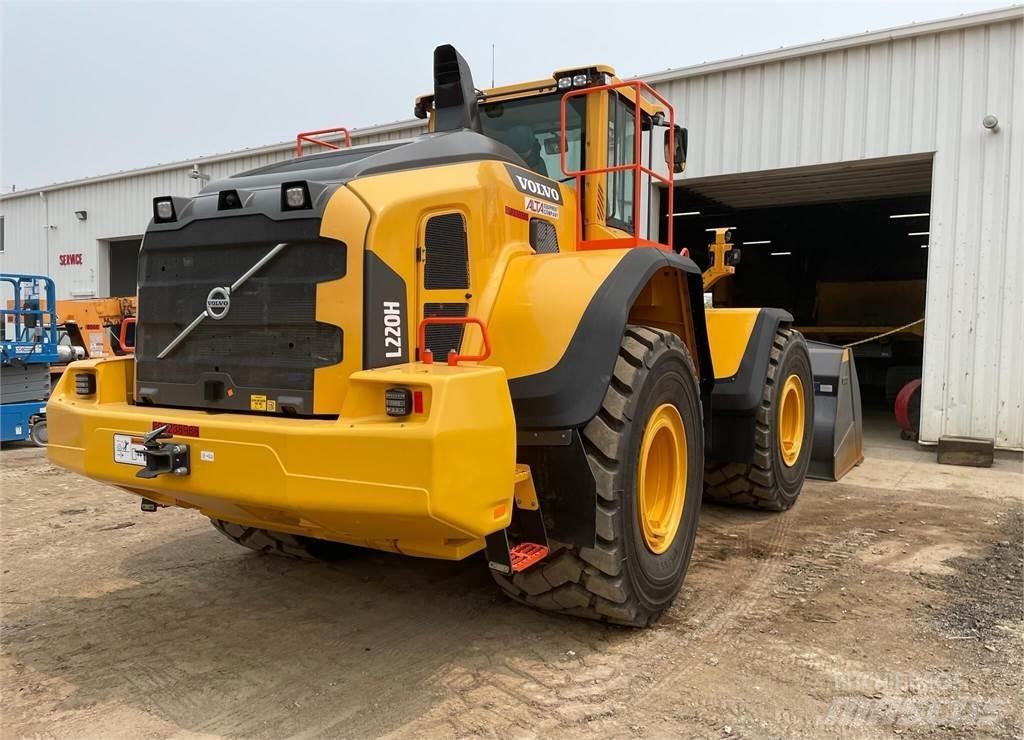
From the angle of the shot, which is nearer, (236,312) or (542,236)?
(236,312)

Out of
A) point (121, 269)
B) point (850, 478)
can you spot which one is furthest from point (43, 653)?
point (121, 269)

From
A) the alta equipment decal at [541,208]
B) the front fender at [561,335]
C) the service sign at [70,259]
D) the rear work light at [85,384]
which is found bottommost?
the rear work light at [85,384]

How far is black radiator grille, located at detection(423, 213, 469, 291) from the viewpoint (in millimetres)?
3230

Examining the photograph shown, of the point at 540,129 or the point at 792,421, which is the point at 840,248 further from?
the point at 540,129

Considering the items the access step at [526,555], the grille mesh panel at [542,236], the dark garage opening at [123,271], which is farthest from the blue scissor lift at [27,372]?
the dark garage opening at [123,271]

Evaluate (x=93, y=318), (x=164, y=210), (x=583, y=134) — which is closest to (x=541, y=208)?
(x=583, y=134)

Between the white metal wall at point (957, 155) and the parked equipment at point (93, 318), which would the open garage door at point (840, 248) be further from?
the parked equipment at point (93, 318)

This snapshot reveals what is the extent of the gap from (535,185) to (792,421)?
3792 mm

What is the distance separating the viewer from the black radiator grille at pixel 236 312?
3039mm

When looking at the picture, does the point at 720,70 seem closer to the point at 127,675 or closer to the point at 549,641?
the point at 549,641

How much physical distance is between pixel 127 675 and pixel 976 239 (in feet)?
30.7

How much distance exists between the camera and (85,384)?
3570 mm

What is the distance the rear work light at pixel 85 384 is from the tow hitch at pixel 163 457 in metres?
0.78

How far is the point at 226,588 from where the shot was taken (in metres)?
4.24
